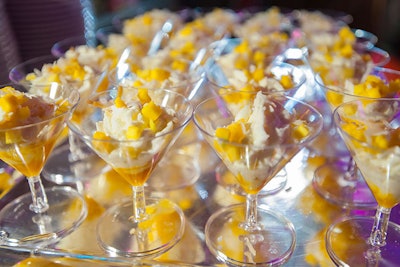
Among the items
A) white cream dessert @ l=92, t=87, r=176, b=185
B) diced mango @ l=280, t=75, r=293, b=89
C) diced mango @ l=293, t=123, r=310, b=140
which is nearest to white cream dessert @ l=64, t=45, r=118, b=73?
white cream dessert @ l=92, t=87, r=176, b=185

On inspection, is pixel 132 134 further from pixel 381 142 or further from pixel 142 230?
pixel 381 142

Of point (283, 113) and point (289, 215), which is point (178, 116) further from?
point (289, 215)

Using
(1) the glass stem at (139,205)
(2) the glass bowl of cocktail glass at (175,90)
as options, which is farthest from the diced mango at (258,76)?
(1) the glass stem at (139,205)

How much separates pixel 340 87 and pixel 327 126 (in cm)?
37

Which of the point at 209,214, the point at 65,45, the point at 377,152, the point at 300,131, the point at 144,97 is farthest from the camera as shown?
the point at 65,45

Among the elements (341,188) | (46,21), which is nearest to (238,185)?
(341,188)

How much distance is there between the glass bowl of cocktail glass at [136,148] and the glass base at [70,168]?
0.22 m

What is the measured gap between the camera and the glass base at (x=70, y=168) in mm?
1417

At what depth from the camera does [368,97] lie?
1.20m

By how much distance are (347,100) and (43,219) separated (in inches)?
39.1

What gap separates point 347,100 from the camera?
1.24 m

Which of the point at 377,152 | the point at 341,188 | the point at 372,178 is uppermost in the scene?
the point at 377,152

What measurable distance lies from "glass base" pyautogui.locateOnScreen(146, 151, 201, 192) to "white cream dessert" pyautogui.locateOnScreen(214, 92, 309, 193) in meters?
0.36

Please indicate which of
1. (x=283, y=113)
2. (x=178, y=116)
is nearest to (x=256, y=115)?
(x=283, y=113)
